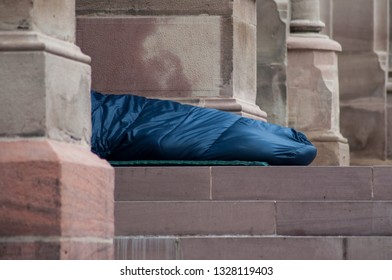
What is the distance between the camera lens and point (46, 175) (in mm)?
8453

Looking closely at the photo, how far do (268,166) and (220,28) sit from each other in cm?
251

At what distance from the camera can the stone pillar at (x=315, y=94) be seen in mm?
16500

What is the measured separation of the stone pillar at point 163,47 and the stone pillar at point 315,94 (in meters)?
3.68

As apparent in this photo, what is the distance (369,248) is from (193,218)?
100 cm

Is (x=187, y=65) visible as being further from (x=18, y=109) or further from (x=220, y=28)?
(x=18, y=109)

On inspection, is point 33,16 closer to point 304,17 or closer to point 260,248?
point 260,248

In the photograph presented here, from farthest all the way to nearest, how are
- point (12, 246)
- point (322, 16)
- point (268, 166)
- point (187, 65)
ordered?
point (322, 16), point (187, 65), point (268, 166), point (12, 246)

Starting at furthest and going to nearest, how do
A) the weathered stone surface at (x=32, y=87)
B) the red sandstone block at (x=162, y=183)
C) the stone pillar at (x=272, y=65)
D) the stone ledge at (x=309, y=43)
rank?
the stone ledge at (x=309, y=43) → the stone pillar at (x=272, y=65) → the red sandstone block at (x=162, y=183) → the weathered stone surface at (x=32, y=87)

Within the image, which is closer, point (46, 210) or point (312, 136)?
point (46, 210)

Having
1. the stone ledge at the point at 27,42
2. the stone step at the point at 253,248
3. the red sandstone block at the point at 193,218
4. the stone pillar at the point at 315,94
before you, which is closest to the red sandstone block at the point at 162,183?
the red sandstone block at the point at 193,218

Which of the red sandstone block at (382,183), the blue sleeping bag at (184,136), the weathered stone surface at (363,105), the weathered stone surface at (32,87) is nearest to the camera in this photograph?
the weathered stone surface at (32,87)

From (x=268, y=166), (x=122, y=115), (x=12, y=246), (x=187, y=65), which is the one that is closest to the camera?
(x=12, y=246)

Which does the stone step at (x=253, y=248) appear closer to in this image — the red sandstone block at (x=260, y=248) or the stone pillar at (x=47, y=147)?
the red sandstone block at (x=260, y=248)

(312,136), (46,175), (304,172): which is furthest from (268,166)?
(312,136)
